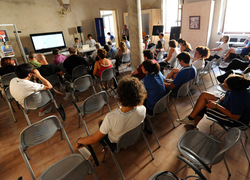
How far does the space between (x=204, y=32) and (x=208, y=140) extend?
7504 millimetres

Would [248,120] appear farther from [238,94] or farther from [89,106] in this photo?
[89,106]

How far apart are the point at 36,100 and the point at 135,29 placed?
143 inches

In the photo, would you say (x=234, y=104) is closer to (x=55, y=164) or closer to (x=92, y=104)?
(x=92, y=104)

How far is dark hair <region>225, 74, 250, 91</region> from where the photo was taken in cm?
185

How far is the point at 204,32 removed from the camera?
7734mm

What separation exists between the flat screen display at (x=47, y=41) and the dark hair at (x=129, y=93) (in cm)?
763

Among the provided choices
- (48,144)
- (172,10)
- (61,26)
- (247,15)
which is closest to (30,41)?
(61,26)

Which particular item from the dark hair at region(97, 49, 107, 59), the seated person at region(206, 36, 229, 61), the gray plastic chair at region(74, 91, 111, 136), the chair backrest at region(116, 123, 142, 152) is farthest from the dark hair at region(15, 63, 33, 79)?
the seated person at region(206, 36, 229, 61)

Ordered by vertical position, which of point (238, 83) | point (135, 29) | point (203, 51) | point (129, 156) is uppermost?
point (135, 29)

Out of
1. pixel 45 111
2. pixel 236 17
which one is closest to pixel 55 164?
pixel 45 111

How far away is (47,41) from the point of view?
Answer: 25.7 feet

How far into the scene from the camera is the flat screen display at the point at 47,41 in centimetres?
751

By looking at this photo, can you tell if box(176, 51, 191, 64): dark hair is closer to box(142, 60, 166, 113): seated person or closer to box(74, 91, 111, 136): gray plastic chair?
box(142, 60, 166, 113): seated person

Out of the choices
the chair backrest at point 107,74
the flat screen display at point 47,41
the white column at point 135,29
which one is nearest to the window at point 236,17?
the white column at point 135,29
